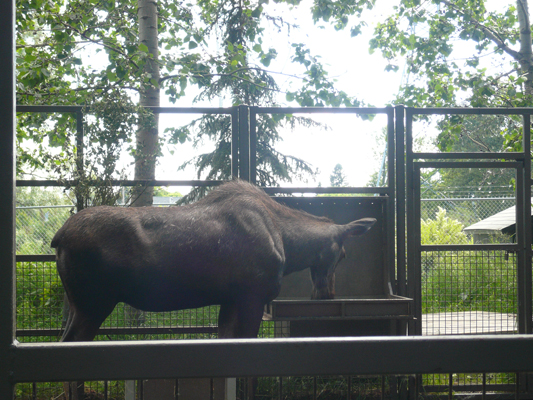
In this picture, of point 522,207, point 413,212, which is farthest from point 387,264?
point 522,207

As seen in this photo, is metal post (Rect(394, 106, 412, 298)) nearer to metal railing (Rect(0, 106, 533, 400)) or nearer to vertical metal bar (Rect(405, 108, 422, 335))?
vertical metal bar (Rect(405, 108, 422, 335))

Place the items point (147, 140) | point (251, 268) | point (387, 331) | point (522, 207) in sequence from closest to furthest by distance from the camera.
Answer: point (251, 268), point (387, 331), point (522, 207), point (147, 140)

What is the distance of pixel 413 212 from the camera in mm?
5398

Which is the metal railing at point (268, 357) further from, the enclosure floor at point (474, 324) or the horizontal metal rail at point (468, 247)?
the enclosure floor at point (474, 324)

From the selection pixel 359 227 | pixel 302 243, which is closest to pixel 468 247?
pixel 359 227

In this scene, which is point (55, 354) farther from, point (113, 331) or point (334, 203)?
point (334, 203)

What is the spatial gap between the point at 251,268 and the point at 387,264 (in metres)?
1.81

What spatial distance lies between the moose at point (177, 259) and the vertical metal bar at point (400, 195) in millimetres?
1444

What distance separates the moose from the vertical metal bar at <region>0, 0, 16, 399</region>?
2.58 m

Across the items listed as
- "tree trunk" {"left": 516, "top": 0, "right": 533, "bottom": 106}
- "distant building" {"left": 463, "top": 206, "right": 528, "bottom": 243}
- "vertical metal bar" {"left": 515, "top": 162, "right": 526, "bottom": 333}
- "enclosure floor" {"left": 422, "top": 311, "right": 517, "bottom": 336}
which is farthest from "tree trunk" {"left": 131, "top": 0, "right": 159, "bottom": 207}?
"tree trunk" {"left": 516, "top": 0, "right": 533, "bottom": 106}

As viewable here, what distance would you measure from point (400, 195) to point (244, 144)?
176cm

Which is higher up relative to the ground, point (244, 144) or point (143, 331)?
point (244, 144)

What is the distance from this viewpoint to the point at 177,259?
4.20m

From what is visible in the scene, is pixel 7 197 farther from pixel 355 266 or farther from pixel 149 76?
pixel 149 76
